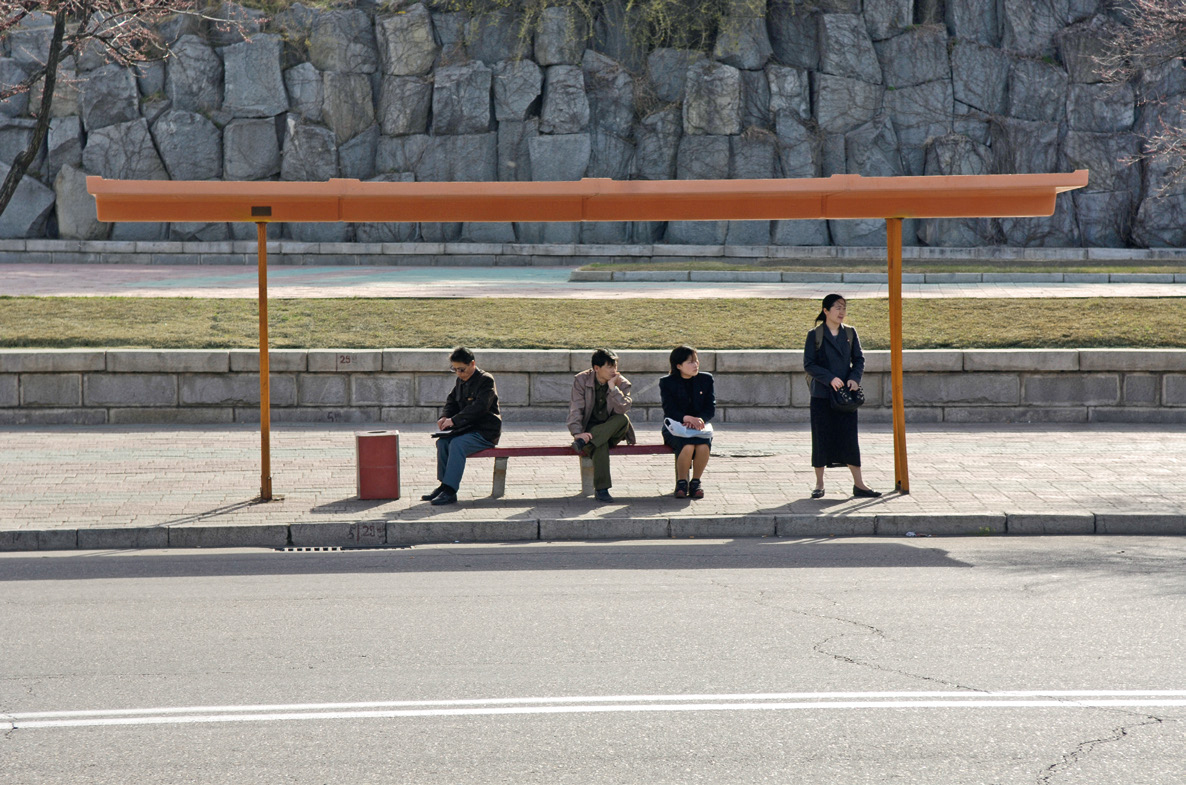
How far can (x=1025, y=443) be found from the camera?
39.6ft

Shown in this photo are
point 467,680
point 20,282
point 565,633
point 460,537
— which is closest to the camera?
point 467,680

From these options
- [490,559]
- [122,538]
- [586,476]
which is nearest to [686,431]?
[586,476]

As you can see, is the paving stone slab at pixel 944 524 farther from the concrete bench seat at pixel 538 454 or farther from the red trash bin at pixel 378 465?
the red trash bin at pixel 378 465

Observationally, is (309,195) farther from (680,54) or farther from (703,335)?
(680,54)

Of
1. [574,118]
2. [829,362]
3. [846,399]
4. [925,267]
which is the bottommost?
[846,399]

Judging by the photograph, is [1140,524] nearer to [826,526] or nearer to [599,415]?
[826,526]

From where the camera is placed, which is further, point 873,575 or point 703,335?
point 703,335

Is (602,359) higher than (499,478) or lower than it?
higher

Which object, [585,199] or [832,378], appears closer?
[832,378]

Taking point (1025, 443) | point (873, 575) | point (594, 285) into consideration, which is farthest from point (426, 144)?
point (873, 575)

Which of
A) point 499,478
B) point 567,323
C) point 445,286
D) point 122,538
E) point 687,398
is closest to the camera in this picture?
point 122,538

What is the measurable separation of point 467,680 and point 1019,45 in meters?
30.7

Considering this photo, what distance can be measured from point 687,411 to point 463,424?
6.27ft

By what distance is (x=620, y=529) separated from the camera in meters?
8.70
